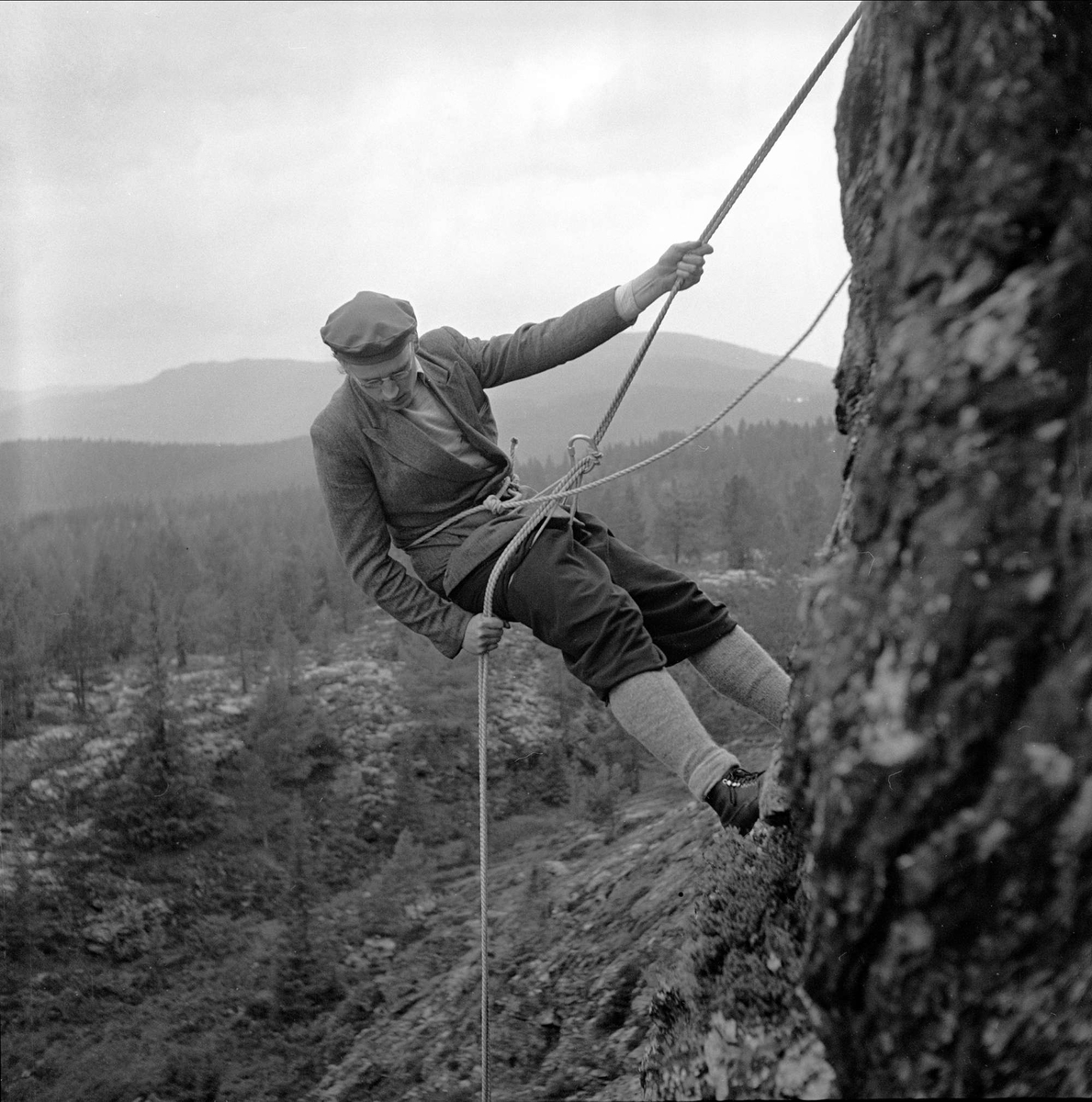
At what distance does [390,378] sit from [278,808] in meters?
27.2

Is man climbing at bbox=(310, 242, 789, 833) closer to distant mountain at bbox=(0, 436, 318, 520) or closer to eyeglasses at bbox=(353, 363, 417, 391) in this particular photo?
eyeglasses at bbox=(353, 363, 417, 391)

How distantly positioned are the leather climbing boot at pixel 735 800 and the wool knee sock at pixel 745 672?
51 cm

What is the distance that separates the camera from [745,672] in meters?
3.64

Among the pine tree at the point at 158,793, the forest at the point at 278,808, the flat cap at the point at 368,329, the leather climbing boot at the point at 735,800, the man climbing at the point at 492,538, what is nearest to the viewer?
the leather climbing boot at the point at 735,800

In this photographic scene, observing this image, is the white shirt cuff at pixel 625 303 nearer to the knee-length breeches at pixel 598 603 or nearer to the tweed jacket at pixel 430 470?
the tweed jacket at pixel 430 470

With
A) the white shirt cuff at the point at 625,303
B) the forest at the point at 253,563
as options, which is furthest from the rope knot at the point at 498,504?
the forest at the point at 253,563

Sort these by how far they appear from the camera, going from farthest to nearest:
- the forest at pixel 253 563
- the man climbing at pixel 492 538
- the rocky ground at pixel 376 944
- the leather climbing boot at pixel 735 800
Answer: the forest at pixel 253 563 → the man climbing at pixel 492 538 → the rocky ground at pixel 376 944 → the leather climbing boot at pixel 735 800

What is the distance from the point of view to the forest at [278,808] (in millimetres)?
14922

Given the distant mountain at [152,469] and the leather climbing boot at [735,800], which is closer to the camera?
the leather climbing boot at [735,800]

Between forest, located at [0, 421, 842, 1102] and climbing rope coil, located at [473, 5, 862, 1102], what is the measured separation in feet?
2.75

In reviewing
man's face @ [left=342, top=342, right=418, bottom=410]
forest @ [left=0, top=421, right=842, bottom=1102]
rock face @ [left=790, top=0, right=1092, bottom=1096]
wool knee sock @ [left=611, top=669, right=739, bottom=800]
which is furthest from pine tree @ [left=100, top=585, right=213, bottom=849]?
rock face @ [left=790, top=0, right=1092, bottom=1096]

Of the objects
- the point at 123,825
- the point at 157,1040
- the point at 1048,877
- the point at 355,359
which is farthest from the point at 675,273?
the point at 123,825

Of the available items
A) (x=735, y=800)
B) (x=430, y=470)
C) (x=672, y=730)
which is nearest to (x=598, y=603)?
(x=672, y=730)

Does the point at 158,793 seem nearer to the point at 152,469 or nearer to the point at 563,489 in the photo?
the point at 563,489
